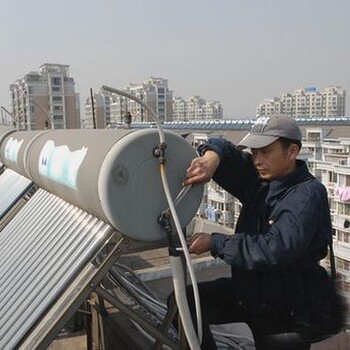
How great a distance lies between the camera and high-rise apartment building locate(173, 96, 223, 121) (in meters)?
120

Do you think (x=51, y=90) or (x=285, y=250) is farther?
(x=51, y=90)

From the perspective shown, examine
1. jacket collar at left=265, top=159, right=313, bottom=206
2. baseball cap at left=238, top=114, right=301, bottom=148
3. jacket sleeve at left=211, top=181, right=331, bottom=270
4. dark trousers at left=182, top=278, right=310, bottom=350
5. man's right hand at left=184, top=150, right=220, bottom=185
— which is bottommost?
dark trousers at left=182, top=278, right=310, bottom=350

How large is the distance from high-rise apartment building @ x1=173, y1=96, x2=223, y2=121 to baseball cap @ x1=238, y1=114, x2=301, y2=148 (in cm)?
11684

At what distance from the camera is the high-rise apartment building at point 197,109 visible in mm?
119750

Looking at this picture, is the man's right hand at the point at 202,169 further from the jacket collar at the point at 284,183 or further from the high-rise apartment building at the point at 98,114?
the high-rise apartment building at the point at 98,114

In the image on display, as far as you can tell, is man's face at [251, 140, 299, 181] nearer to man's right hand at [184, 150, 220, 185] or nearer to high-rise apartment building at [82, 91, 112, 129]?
man's right hand at [184, 150, 220, 185]

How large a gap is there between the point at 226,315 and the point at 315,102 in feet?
371

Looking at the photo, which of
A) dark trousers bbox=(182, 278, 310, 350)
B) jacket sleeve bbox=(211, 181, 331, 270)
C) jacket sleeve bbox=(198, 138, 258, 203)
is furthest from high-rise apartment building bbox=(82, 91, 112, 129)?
jacket sleeve bbox=(211, 181, 331, 270)

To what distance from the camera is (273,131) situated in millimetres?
2242

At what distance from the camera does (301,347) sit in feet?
7.59

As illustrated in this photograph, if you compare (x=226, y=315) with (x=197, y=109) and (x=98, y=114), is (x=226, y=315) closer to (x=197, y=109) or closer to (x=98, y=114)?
(x=98, y=114)

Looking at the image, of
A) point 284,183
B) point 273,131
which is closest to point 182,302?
point 284,183

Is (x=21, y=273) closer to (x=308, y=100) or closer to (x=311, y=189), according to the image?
(x=311, y=189)

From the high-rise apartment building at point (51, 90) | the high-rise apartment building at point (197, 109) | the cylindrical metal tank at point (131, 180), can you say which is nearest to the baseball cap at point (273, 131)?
the cylindrical metal tank at point (131, 180)
